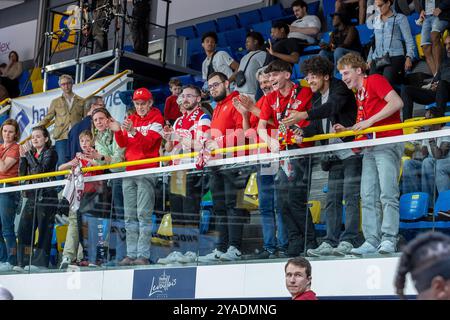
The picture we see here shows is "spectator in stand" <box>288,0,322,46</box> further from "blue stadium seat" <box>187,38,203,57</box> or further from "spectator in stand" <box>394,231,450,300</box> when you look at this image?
"spectator in stand" <box>394,231,450,300</box>

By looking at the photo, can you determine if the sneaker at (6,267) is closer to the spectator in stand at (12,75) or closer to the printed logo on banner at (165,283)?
the printed logo on banner at (165,283)

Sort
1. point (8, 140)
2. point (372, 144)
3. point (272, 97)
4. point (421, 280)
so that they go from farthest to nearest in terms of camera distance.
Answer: point (8, 140) < point (272, 97) < point (372, 144) < point (421, 280)

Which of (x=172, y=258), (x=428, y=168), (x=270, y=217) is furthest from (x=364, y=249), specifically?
(x=172, y=258)

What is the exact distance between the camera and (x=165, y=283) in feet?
23.5

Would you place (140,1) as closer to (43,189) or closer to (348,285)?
(43,189)

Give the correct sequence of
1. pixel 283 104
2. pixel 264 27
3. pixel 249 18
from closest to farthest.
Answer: pixel 283 104, pixel 264 27, pixel 249 18

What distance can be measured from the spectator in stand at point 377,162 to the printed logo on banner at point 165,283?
1.73 metres

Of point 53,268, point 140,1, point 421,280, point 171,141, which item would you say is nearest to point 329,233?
point 171,141

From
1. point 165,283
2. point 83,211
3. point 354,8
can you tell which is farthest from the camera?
point 354,8

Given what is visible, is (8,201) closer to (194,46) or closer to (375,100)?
(375,100)

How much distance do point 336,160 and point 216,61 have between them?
15.9ft

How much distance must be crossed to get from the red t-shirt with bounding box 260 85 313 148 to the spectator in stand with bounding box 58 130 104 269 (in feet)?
7.29
